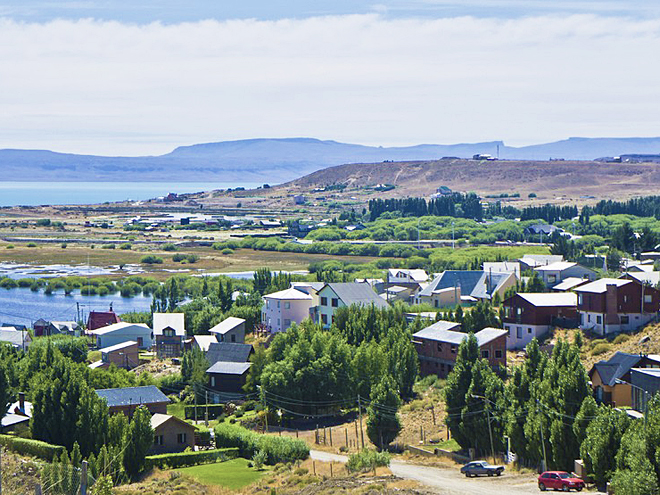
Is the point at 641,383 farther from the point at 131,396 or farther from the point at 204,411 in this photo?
the point at 204,411

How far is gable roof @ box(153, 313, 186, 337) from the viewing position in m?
65.4

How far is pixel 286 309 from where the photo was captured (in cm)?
6384

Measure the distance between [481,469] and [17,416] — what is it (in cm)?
2040

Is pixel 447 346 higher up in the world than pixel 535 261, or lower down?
lower down

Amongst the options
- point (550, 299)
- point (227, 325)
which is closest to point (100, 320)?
point (227, 325)

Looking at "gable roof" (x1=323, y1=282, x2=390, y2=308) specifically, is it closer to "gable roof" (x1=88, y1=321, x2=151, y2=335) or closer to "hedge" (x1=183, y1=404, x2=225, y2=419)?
"gable roof" (x1=88, y1=321, x2=151, y2=335)

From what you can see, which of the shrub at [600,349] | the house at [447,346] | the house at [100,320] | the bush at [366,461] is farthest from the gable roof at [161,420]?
the house at [100,320]

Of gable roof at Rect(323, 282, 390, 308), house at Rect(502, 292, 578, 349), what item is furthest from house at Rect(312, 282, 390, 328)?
house at Rect(502, 292, 578, 349)

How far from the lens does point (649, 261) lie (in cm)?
7656

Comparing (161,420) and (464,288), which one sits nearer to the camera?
Result: (161,420)

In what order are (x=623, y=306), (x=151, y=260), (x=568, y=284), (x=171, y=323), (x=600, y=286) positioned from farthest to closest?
(x=151, y=260) < (x=171, y=323) < (x=568, y=284) < (x=600, y=286) < (x=623, y=306)

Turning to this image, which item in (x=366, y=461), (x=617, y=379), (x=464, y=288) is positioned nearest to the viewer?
(x=366, y=461)

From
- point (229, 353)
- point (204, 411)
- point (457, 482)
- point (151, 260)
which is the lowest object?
point (151, 260)

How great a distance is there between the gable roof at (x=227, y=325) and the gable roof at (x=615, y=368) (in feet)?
85.3
